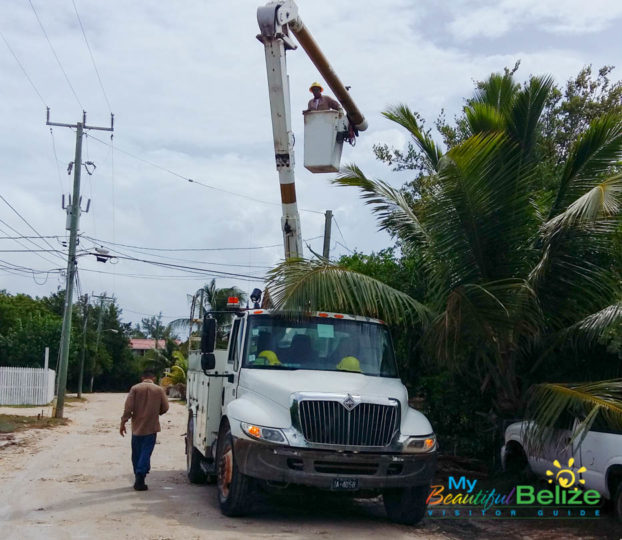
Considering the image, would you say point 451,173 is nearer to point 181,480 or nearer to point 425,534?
point 425,534

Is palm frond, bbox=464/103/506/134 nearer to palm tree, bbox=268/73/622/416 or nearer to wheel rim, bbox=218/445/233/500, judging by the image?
palm tree, bbox=268/73/622/416

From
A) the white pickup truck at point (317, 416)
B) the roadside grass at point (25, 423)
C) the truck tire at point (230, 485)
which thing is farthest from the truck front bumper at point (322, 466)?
the roadside grass at point (25, 423)

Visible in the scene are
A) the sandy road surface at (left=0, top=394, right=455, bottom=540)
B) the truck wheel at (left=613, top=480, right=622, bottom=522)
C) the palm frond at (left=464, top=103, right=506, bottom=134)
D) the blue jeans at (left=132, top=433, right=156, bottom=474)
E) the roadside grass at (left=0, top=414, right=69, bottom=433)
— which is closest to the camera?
the sandy road surface at (left=0, top=394, right=455, bottom=540)

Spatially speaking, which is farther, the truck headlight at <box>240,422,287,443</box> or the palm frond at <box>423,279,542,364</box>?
the palm frond at <box>423,279,542,364</box>

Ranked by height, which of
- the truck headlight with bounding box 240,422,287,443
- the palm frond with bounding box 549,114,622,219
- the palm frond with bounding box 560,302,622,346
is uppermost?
the palm frond with bounding box 549,114,622,219

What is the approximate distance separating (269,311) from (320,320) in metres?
0.66

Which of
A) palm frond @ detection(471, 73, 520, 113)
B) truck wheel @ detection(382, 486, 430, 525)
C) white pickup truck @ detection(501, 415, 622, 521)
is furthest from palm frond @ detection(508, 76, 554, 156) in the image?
truck wheel @ detection(382, 486, 430, 525)

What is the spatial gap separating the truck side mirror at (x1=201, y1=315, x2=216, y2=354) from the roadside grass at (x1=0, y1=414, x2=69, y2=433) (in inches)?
491

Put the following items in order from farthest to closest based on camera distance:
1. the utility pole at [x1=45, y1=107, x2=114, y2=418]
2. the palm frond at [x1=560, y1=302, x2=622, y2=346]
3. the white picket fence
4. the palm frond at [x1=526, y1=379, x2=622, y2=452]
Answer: the white picket fence, the utility pole at [x1=45, y1=107, x2=114, y2=418], the palm frond at [x1=560, y1=302, x2=622, y2=346], the palm frond at [x1=526, y1=379, x2=622, y2=452]

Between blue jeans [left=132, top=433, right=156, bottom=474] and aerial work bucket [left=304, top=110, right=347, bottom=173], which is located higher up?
aerial work bucket [left=304, top=110, right=347, bottom=173]

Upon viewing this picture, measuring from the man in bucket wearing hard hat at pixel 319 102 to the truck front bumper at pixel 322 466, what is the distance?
209 inches

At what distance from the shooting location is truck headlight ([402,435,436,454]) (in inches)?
355

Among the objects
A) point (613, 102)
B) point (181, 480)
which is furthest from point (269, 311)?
point (613, 102)

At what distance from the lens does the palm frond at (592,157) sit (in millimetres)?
10711
